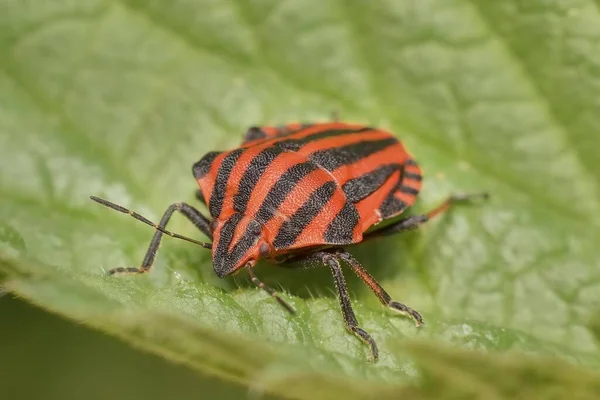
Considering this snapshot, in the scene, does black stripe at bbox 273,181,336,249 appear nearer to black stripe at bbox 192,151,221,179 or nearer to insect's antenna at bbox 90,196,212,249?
insect's antenna at bbox 90,196,212,249

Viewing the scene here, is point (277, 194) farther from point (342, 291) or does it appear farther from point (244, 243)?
point (342, 291)

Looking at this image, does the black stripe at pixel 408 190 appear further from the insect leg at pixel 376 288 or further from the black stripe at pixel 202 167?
the black stripe at pixel 202 167

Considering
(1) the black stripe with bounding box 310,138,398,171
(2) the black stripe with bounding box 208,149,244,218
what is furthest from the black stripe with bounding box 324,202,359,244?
(2) the black stripe with bounding box 208,149,244,218

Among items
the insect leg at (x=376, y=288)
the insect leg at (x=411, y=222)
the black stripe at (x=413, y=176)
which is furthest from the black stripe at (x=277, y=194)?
the black stripe at (x=413, y=176)

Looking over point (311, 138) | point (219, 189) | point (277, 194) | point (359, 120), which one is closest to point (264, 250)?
point (277, 194)

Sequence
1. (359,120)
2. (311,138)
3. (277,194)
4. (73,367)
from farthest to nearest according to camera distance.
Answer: (73,367)
(359,120)
(311,138)
(277,194)

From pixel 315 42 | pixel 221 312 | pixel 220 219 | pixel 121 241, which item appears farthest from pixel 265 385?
pixel 315 42
